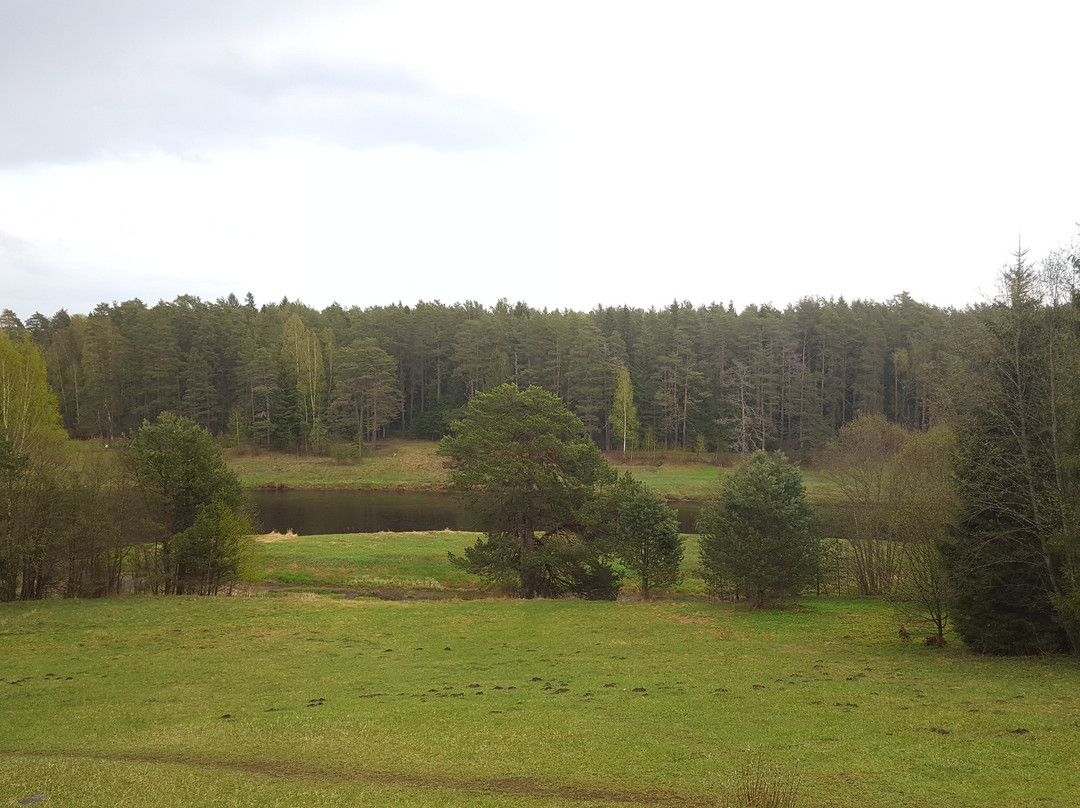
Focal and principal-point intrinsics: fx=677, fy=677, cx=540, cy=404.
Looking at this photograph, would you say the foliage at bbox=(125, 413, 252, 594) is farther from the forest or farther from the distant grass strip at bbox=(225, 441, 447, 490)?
the distant grass strip at bbox=(225, 441, 447, 490)

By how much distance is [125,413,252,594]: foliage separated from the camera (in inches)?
1399

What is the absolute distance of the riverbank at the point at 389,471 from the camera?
282ft

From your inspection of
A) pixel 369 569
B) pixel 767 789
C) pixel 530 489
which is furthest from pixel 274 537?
pixel 767 789

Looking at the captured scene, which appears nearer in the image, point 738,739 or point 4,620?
point 738,739

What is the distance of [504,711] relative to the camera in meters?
16.6

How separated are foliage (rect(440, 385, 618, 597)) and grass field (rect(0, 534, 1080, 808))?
7.18 m

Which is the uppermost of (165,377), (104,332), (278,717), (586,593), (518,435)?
(104,332)

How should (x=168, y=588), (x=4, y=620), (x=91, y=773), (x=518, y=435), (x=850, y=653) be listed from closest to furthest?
1. (x=91, y=773)
2. (x=850, y=653)
3. (x=4, y=620)
4. (x=168, y=588)
5. (x=518, y=435)

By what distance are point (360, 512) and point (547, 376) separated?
4383 cm

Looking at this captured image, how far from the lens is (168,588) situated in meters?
36.2

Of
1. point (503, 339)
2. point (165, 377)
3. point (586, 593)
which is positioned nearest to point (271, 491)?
point (165, 377)

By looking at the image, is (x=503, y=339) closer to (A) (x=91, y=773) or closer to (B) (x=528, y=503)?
(B) (x=528, y=503)

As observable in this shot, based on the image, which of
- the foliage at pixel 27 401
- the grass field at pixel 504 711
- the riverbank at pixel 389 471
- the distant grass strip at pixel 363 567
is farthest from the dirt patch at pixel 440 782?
the riverbank at pixel 389 471

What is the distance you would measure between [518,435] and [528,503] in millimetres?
4022
